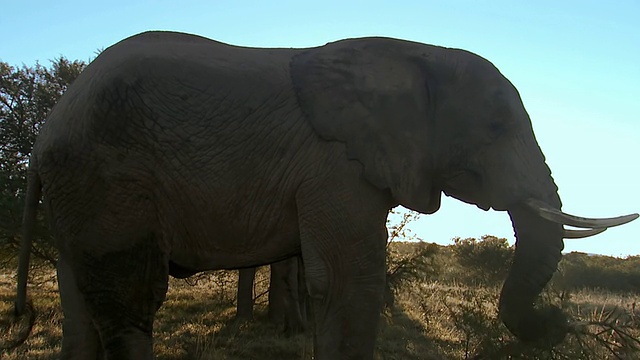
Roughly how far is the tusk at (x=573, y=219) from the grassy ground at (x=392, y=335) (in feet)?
6.59

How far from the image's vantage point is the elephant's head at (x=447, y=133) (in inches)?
147

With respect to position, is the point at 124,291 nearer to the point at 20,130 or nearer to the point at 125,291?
the point at 125,291

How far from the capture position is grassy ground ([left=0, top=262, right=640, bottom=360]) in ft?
20.1

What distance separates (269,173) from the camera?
145 inches

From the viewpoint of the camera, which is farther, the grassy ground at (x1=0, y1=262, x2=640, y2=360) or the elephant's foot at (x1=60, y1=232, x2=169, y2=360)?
the grassy ground at (x1=0, y1=262, x2=640, y2=360)

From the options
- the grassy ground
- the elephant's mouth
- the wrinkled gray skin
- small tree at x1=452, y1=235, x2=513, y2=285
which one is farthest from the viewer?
small tree at x1=452, y1=235, x2=513, y2=285

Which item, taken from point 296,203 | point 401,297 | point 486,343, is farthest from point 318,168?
point 401,297

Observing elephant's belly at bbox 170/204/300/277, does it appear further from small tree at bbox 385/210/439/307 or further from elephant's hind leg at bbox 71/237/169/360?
small tree at bbox 385/210/439/307

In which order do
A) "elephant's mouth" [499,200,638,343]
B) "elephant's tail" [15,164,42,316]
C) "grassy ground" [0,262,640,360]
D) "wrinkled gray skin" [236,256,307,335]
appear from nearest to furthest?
"elephant's mouth" [499,200,638,343] → "elephant's tail" [15,164,42,316] → "grassy ground" [0,262,640,360] → "wrinkled gray skin" [236,256,307,335]

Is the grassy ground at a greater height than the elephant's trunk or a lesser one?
lesser

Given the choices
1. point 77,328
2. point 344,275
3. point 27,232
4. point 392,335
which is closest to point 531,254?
point 344,275

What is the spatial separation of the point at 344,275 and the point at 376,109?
3.31 ft

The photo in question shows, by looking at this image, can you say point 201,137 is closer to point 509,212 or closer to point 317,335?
point 317,335

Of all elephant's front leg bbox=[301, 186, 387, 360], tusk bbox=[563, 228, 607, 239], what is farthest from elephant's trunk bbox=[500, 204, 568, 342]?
elephant's front leg bbox=[301, 186, 387, 360]
